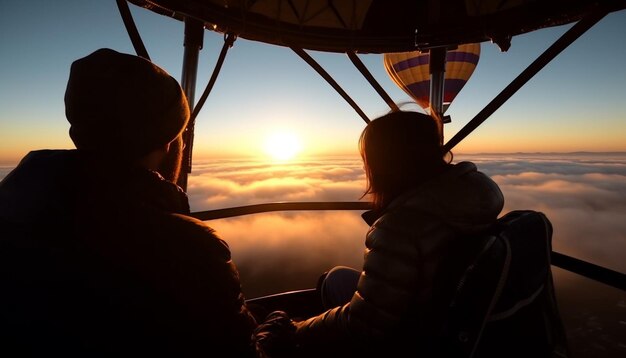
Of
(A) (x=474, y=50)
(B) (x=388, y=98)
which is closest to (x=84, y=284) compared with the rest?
(B) (x=388, y=98)

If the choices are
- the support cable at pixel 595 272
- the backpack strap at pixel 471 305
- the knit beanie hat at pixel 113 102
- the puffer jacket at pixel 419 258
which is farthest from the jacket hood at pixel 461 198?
the support cable at pixel 595 272

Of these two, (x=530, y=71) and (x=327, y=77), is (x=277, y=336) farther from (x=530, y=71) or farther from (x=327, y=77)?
(x=530, y=71)

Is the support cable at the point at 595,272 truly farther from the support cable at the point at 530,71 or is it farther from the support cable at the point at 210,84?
the support cable at the point at 210,84

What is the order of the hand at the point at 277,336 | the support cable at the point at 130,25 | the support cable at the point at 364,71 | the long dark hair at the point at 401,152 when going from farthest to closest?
the support cable at the point at 364,71
the support cable at the point at 130,25
the hand at the point at 277,336
the long dark hair at the point at 401,152

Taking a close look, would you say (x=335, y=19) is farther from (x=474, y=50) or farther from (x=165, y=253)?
(x=474, y=50)

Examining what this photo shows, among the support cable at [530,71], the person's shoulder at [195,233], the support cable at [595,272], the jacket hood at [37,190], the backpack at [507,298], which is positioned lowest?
the support cable at [595,272]

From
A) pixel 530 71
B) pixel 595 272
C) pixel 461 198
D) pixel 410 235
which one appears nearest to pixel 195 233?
pixel 410 235
